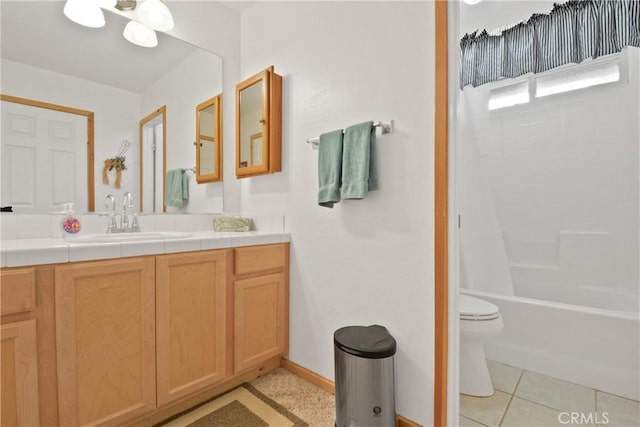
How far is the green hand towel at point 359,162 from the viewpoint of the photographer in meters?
1.39

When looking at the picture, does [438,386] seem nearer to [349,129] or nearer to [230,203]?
[349,129]

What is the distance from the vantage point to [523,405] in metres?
1.51

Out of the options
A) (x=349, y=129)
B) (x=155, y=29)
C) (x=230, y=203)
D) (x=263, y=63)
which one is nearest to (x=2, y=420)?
(x=230, y=203)

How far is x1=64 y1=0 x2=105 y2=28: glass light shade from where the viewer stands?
62.1 inches

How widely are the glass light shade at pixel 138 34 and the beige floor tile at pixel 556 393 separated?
2916 millimetres

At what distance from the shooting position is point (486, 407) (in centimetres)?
150

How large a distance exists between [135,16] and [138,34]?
107mm

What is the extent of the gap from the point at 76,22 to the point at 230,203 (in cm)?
130

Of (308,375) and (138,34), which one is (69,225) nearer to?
(138,34)

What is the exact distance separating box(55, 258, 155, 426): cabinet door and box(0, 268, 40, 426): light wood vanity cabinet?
0.23 feet

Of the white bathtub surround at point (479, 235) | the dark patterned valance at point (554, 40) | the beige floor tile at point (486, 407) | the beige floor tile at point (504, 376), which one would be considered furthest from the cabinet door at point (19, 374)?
the dark patterned valance at point (554, 40)

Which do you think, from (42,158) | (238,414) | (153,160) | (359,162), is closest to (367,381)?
(238,414)

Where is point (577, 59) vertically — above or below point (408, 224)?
above

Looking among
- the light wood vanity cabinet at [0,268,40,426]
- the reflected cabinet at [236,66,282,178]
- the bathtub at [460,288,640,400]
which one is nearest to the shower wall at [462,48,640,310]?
the bathtub at [460,288,640,400]
